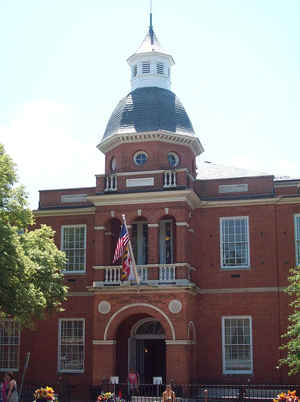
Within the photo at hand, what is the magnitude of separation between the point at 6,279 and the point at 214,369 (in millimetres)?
11943

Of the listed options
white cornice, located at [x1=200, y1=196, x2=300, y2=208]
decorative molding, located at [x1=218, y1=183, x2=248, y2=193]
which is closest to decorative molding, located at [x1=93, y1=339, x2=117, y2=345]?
white cornice, located at [x1=200, y1=196, x2=300, y2=208]

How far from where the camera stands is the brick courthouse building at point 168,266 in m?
28.7

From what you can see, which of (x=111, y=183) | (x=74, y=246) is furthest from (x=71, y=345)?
(x=111, y=183)

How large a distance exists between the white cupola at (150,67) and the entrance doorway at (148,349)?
12.5 meters

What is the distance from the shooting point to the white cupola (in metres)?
34.2

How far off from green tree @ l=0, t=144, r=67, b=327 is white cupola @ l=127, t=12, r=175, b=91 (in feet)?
36.4

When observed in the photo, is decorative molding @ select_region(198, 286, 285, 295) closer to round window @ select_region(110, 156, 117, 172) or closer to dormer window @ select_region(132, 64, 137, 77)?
round window @ select_region(110, 156, 117, 172)

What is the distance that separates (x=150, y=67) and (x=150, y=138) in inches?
207

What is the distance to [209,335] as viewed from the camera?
3036 centimetres

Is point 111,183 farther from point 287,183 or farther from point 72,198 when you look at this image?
point 287,183

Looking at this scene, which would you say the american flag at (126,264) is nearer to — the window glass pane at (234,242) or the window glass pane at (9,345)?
the window glass pane at (234,242)

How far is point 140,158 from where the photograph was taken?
3148 cm

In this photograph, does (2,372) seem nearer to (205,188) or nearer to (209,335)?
(209,335)

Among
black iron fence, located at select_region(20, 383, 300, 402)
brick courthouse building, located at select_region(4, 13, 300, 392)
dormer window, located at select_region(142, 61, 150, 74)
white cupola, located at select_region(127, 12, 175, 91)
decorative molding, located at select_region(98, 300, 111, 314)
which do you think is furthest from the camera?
dormer window, located at select_region(142, 61, 150, 74)
